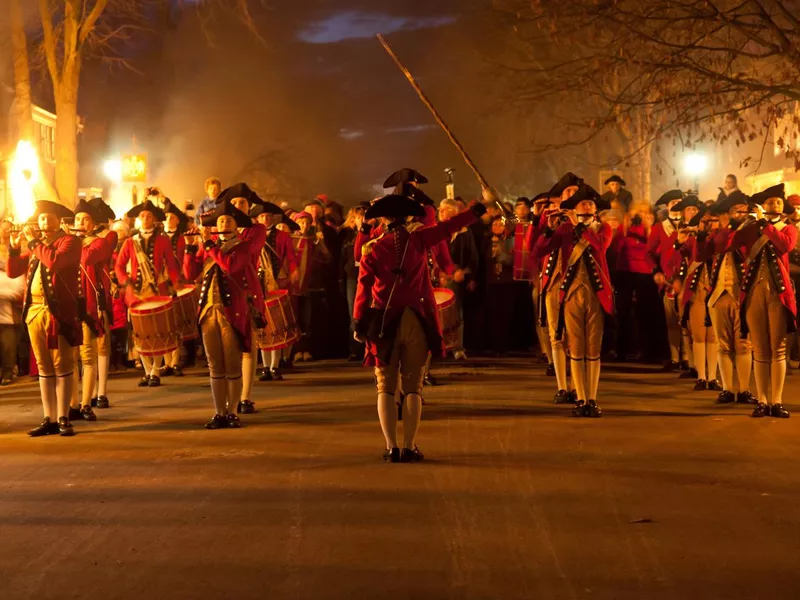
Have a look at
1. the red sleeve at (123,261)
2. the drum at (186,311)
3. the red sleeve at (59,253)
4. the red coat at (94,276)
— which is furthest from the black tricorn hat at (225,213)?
the red sleeve at (123,261)

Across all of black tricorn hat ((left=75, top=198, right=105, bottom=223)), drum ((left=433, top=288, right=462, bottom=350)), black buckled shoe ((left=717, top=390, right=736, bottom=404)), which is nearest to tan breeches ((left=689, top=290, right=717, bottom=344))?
black buckled shoe ((left=717, top=390, right=736, bottom=404))

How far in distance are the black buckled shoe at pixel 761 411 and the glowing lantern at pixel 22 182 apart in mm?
22658

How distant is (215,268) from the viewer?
37.7ft

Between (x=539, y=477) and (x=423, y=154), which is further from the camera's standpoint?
(x=423, y=154)

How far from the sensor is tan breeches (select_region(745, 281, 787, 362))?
1180cm

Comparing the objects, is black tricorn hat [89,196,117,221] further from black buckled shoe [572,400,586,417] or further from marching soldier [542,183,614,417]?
black buckled shoe [572,400,586,417]

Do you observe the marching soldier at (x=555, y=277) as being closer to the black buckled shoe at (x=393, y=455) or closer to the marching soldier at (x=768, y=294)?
the marching soldier at (x=768, y=294)

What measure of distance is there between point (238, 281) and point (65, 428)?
2.19m

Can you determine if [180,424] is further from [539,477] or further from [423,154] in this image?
[423,154]

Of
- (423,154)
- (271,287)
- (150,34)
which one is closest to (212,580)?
(271,287)

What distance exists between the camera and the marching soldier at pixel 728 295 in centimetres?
1251

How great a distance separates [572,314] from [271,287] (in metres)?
4.54

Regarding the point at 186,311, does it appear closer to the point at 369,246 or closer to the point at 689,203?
the point at 369,246

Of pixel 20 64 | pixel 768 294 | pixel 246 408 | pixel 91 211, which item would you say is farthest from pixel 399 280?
pixel 20 64
